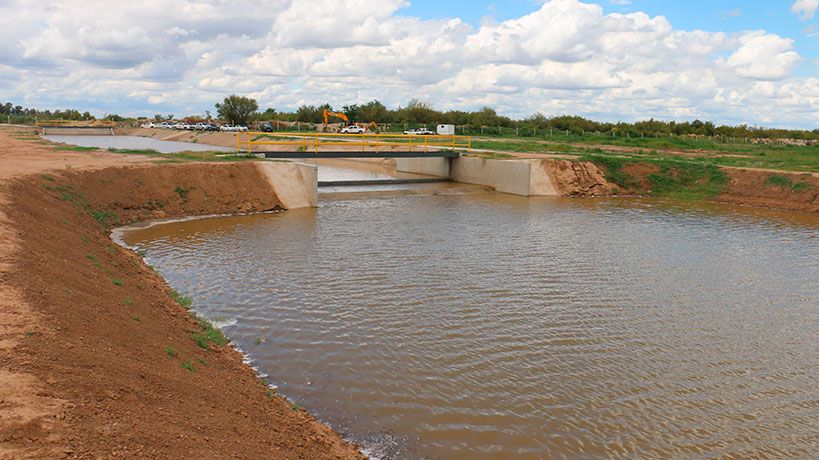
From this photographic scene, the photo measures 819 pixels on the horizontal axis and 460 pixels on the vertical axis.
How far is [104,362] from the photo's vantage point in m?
7.99

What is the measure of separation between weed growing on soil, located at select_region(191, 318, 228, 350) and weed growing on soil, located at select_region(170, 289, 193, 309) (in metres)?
1.34

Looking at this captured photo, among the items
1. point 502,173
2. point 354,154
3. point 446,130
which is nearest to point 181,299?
point 354,154

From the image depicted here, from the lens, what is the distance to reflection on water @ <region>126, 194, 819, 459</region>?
945 centimetres

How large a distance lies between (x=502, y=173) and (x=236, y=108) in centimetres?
7720

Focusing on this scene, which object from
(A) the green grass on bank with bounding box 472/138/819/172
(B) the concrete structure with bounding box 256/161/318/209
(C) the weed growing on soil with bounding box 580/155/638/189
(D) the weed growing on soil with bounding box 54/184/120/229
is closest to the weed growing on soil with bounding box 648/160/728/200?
(C) the weed growing on soil with bounding box 580/155/638/189

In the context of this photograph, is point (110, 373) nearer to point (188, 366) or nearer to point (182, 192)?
point (188, 366)

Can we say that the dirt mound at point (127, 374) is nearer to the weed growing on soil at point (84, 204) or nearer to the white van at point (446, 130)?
the weed growing on soil at point (84, 204)

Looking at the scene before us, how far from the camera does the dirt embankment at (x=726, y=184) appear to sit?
1401 inches

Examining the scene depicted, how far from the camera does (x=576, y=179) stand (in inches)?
1634

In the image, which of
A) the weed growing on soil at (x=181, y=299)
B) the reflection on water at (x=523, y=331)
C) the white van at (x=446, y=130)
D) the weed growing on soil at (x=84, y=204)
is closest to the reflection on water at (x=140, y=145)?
the white van at (x=446, y=130)

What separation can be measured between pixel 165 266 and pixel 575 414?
13.8 m

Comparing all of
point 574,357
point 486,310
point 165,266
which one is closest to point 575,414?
point 574,357

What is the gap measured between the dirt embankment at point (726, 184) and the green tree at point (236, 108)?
7821 cm

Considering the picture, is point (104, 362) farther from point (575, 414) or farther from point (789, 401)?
point (789, 401)
